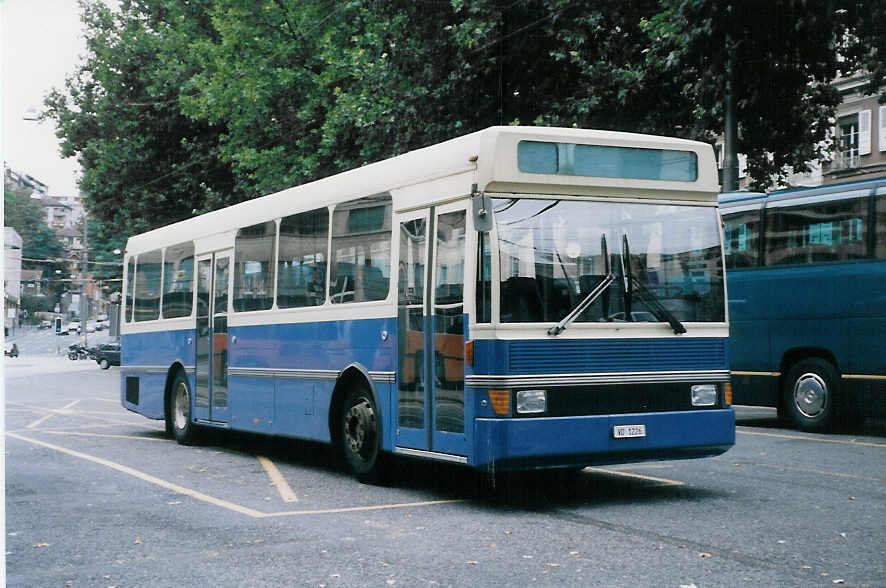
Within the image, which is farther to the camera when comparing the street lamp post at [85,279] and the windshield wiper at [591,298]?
the street lamp post at [85,279]

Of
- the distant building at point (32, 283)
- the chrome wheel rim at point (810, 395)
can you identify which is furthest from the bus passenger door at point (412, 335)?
the chrome wheel rim at point (810, 395)

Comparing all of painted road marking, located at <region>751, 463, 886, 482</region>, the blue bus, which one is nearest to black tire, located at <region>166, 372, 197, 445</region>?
painted road marking, located at <region>751, 463, 886, 482</region>

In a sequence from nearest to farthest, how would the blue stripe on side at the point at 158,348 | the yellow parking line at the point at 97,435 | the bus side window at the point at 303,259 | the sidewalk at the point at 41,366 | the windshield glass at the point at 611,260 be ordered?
the windshield glass at the point at 611,260 < the bus side window at the point at 303,259 < the blue stripe on side at the point at 158,348 < the yellow parking line at the point at 97,435 < the sidewalk at the point at 41,366

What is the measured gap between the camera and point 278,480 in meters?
11.4

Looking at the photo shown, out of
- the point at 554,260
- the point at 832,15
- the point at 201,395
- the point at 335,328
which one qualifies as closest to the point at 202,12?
the point at 832,15

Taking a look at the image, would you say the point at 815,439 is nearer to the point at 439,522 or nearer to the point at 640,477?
the point at 640,477

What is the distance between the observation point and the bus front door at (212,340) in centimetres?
1431

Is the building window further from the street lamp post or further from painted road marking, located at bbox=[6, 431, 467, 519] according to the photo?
painted road marking, located at bbox=[6, 431, 467, 519]

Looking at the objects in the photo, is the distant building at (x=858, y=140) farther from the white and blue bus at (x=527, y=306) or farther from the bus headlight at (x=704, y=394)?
the bus headlight at (x=704, y=394)

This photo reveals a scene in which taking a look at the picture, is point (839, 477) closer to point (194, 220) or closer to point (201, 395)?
point (201, 395)

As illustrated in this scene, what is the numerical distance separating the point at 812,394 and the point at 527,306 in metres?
8.75

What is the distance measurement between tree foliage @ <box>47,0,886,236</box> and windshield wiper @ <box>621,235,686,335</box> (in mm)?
12217

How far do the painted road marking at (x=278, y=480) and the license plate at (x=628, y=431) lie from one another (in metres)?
2.64

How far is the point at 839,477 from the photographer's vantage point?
11031 mm
